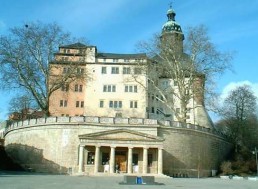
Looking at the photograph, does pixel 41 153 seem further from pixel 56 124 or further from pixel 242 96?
pixel 242 96

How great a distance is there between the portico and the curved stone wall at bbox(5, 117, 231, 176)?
Result: 80.3 inches

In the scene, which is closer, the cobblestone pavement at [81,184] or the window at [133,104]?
the cobblestone pavement at [81,184]

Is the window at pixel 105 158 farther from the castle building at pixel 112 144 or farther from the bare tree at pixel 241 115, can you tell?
the bare tree at pixel 241 115

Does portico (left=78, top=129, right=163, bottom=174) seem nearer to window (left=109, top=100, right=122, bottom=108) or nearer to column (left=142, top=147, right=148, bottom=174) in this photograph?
column (left=142, top=147, right=148, bottom=174)

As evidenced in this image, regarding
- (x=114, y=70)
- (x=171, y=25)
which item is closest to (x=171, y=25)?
(x=171, y=25)

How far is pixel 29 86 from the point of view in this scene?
196ft

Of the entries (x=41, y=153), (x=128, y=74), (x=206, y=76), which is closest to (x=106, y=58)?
(x=128, y=74)

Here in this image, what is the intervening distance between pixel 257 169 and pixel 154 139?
1950 centimetres

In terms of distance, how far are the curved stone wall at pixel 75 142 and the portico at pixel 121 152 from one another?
204 cm

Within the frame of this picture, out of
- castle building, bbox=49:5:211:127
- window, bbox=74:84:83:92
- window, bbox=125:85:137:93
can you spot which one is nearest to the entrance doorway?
castle building, bbox=49:5:211:127

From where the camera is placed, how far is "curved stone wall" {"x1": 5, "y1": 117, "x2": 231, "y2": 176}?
53.8m

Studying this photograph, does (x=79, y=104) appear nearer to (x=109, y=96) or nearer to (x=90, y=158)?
(x=109, y=96)

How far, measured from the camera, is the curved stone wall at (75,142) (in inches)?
2119

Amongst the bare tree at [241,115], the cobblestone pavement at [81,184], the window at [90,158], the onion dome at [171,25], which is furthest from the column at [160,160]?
the onion dome at [171,25]
